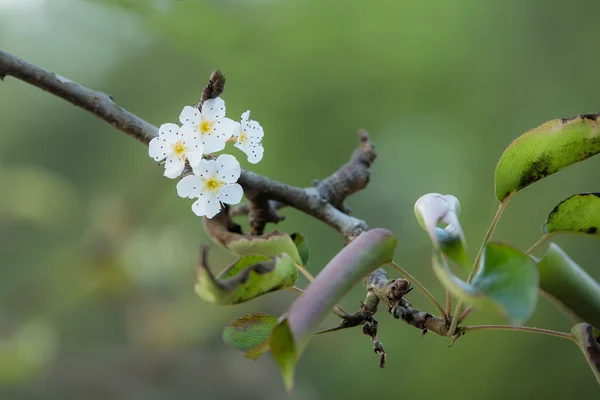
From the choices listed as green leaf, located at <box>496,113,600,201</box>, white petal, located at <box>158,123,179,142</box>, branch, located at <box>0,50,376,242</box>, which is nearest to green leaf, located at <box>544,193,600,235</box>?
green leaf, located at <box>496,113,600,201</box>

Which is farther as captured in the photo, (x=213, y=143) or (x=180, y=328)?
(x=180, y=328)

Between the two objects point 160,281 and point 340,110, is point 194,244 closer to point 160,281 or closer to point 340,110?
point 160,281

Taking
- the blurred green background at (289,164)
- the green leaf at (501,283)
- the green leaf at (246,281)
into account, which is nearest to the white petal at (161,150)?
the green leaf at (246,281)

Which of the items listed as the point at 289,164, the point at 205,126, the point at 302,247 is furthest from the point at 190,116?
the point at 289,164

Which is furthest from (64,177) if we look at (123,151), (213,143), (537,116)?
(213,143)

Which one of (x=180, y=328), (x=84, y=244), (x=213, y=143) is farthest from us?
(x=180, y=328)

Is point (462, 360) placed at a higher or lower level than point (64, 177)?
lower
